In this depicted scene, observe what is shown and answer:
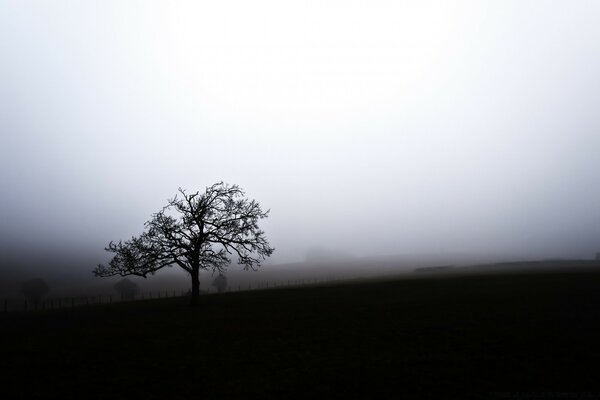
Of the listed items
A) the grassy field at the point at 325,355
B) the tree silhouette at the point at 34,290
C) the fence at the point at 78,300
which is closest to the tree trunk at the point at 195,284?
the grassy field at the point at 325,355

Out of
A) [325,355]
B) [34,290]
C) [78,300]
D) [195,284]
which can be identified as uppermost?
[195,284]

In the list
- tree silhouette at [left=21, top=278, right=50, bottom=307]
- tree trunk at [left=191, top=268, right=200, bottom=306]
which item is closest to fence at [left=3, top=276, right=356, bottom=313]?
tree silhouette at [left=21, top=278, right=50, bottom=307]

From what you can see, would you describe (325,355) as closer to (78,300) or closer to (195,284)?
(195,284)

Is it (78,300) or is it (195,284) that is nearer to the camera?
(195,284)

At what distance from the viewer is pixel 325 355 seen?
15711mm

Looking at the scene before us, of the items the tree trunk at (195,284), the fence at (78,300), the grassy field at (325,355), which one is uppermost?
the tree trunk at (195,284)

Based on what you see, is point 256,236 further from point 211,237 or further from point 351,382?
point 351,382

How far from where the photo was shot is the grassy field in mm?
11852

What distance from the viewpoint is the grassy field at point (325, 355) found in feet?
38.9

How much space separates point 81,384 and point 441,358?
50.2 feet

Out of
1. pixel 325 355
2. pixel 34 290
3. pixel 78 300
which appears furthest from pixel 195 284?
pixel 34 290

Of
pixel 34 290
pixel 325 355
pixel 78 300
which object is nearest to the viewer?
pixel 325 355

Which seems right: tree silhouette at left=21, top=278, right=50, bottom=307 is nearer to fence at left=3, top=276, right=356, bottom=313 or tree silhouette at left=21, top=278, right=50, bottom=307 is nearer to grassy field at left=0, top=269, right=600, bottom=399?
fence at left=3, top=276, right=356, bottom=313

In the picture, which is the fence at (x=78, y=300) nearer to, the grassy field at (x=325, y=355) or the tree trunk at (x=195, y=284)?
the tree trunk at (x=195, y=284)
